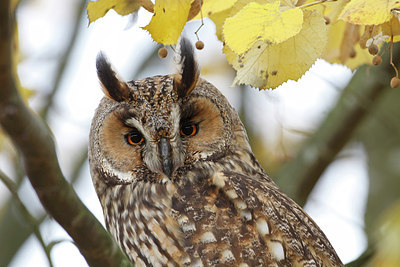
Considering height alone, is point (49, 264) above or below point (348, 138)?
above

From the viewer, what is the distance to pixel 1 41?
1.48 metres

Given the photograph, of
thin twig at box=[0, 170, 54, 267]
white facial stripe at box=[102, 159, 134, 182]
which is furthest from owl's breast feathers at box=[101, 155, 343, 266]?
thin twig at box=[0, 170, 54, 267]

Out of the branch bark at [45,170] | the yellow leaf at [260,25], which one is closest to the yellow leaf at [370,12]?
the yellow leaf at [260,25]

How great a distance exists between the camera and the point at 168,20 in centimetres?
221

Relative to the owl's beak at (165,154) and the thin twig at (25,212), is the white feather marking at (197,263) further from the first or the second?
the thin twig at (25,212)

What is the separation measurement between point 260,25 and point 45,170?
908mm

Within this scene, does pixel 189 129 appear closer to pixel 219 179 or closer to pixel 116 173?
pixel 219 179

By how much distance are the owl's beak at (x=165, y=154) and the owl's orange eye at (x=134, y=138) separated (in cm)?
19

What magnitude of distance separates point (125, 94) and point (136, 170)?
1.37 feet

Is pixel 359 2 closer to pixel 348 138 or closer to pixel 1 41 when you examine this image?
pixel 1 41

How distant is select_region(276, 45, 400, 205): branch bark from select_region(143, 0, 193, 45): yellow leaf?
6.92 ft

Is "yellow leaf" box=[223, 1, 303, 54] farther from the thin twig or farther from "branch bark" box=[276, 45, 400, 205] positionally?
"branch bark" box=[276, 45, 400, 205]

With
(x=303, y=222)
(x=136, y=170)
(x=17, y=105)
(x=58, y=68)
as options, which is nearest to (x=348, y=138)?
(x=303, y=222)

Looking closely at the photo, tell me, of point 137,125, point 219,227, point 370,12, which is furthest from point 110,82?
point 370,12
